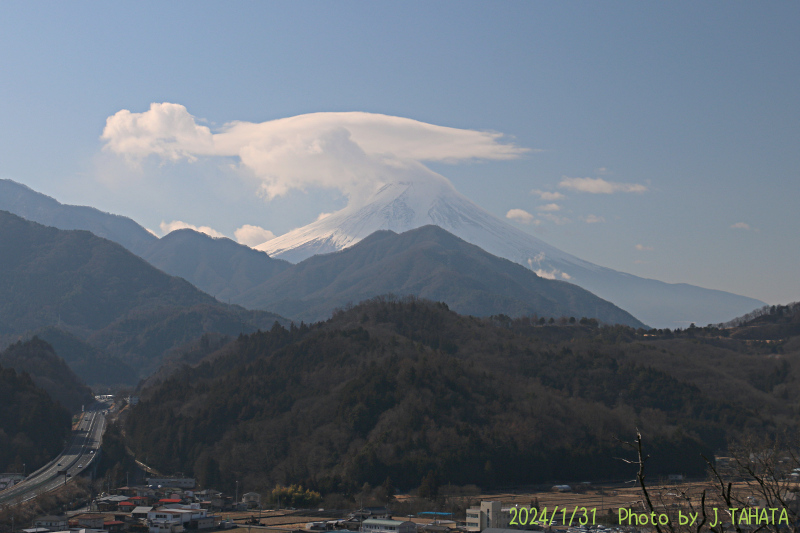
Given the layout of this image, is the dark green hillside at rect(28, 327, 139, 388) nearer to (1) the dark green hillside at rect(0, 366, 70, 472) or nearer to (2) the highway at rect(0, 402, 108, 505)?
(2) the highway at rect(0, 402, 108, 505)

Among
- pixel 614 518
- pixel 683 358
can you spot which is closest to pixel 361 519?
pixel 614 518

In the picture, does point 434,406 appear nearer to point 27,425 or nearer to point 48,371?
point 27,425

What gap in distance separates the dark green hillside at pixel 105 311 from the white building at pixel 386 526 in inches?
4567

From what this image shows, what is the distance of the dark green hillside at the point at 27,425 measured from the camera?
6375 cm

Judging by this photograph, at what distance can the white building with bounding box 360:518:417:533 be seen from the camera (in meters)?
41.4

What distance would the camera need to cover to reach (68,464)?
64.1 meters

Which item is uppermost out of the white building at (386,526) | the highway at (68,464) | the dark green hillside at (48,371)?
the dark green hillside at (48,371)

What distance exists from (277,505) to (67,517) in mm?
14011

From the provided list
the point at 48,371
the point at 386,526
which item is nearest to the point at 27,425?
the point at 48,371

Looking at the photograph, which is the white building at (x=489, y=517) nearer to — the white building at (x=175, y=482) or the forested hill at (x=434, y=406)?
the forested hill at (x=434, y=406)

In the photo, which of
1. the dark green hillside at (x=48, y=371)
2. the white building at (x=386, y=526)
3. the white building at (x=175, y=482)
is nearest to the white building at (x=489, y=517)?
the white building at (x=386, y=526)

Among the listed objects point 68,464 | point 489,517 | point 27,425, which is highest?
point 27,425

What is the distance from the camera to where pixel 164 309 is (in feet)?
598

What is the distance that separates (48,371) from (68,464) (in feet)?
127
